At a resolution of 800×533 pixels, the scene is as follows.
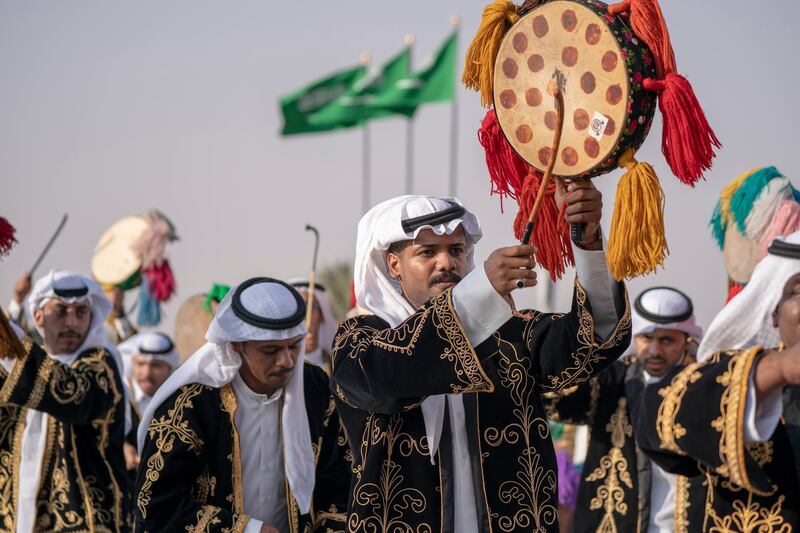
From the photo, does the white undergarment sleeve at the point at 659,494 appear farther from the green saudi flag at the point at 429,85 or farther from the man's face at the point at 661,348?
the green saudi flag at the point at 429,85

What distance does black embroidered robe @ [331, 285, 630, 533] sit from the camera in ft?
12.6

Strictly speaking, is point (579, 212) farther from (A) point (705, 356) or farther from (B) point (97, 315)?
(B) point (97, 315)

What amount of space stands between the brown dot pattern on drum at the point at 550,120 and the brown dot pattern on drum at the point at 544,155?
0.19 feet

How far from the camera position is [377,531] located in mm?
3938

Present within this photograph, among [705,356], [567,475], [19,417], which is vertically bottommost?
[567,475]

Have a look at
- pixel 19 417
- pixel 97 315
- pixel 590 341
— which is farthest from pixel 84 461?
pixel 590 341

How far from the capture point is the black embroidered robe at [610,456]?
7184 mm

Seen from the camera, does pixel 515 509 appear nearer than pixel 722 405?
No

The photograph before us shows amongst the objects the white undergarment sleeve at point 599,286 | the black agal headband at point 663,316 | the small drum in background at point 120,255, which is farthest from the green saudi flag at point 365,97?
the white undergarment sleeve at point 599,286

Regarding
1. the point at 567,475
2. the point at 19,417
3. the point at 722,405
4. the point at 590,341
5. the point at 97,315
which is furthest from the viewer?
the point at 567,475

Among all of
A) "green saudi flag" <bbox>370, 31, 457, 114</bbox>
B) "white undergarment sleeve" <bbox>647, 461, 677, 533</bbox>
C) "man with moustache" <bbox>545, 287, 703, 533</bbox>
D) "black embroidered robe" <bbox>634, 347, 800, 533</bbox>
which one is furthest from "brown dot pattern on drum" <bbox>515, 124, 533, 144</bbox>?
"green saudi flag" <bbox>370, 31, 457, 114</bbox>

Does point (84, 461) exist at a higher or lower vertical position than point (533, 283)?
lower

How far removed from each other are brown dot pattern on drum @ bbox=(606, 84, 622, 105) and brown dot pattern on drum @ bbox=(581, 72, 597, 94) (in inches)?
2.2

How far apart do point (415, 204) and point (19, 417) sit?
377 cm
